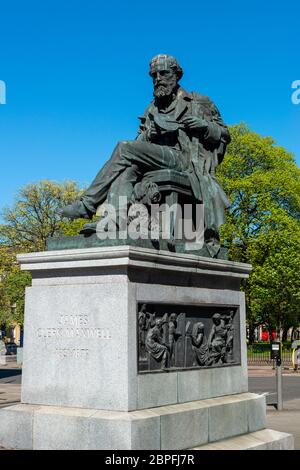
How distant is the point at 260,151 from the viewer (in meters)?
45.7

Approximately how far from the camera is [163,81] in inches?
364

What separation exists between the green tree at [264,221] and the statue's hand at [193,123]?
3179cm

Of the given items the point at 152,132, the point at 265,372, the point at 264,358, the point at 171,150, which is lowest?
the point at 265,372

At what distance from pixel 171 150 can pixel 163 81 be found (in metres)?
1.13

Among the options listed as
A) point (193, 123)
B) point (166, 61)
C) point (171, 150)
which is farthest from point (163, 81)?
point (171, 150)

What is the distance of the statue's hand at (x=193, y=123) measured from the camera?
9164 millimetres

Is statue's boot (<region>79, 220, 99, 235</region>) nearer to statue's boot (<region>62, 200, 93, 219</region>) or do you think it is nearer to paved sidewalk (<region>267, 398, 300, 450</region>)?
statue's boot (<region>62, 200, 93, 219</region>)

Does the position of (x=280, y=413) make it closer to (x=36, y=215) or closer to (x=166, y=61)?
(x=166, y=61)

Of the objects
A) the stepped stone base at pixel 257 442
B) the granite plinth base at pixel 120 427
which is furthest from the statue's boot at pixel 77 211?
the stepped stone base at pixel 257 442

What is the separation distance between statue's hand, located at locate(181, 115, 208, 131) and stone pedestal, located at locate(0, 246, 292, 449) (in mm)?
2146

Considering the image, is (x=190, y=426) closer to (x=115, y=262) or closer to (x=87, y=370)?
(x=87, y=370)

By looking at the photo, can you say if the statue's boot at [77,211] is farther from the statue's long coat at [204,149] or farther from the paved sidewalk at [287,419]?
the paved sidewalk at [287,419]
